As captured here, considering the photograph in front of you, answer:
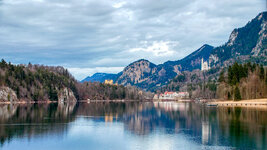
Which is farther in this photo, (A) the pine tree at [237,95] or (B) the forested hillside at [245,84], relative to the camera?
(A) the pine tree at [237,95]

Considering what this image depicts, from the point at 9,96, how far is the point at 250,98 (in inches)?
5344

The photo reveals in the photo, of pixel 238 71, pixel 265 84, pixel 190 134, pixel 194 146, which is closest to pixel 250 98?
pixel 265 84

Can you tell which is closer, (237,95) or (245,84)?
(245,84)

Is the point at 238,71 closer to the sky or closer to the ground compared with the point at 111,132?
closer to the sky

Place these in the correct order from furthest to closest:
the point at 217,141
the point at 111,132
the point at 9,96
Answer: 1. the point at 9,96
2. the point at 111,132
3. the point at 217,141

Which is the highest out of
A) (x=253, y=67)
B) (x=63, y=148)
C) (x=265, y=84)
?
(x=253, y=67)

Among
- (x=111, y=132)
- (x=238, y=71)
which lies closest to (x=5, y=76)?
(x=238, y=71)

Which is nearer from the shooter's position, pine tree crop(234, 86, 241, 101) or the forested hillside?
the forested hillside

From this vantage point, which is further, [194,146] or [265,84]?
[265,84]

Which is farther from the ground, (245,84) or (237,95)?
(245,84)

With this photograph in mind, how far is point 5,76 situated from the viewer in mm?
189000

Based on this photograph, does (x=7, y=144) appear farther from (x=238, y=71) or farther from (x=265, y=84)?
(x=238, y=71)

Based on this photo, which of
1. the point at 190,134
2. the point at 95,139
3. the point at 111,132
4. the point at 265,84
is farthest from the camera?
the point at 265,84

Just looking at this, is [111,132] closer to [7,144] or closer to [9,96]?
[7,144]
